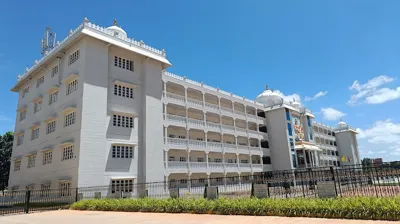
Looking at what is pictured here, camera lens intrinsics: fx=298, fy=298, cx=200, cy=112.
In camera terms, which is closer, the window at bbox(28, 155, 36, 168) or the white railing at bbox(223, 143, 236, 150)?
the window at bbox(28, 155, 36, 168)

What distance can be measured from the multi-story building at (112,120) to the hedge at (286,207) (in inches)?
160

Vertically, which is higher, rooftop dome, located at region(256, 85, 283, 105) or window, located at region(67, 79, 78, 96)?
rooftop dome, located at region(256, 85, 283, 105)

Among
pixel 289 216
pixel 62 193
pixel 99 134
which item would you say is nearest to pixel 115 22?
pixel 99 134

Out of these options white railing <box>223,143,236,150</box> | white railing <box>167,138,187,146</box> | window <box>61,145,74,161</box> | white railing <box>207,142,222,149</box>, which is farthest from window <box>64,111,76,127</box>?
white railing <box>223,143,236,150</box>

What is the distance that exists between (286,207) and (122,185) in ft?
60.0

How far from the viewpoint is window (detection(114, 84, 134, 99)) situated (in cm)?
2828

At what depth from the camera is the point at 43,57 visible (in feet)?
106

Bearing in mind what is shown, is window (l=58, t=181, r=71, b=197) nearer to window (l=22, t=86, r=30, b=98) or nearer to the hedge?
the hedge

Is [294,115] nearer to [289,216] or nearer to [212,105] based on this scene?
[212,105]

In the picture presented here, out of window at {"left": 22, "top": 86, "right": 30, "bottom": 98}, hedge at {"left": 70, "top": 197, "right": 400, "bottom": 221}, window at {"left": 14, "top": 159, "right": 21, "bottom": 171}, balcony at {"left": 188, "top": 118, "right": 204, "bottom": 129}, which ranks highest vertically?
window at {"left": 22, "top": 86, "right": 30, "bottom": 98}

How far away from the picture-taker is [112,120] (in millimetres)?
26875

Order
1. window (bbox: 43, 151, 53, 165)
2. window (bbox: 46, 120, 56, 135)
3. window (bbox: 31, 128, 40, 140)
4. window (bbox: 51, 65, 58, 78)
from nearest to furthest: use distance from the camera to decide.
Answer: window (bbox: 43, 151, 53, 165)
window (bbox: 46, 120, 56, 135)
window (bbox: 51, 65, 58, 78)
window (bbox: 31, 128, 40, 140)

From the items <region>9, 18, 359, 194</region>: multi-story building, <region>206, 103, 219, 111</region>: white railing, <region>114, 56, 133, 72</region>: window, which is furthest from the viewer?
<region>206, 103, 219, 111</region>: white railing

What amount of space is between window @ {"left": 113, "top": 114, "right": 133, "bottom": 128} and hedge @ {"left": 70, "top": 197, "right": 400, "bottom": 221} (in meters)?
11.1
